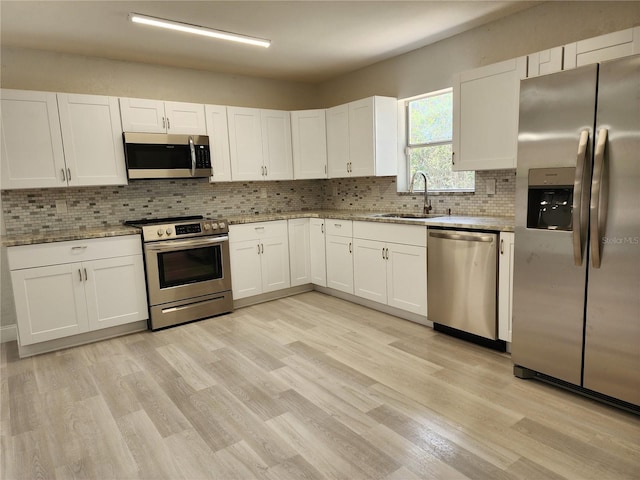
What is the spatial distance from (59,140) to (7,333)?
1803 millimetres

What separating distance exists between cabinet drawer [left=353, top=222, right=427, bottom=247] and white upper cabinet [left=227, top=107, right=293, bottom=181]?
4.30ft

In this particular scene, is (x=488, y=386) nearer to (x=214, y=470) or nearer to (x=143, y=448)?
(x=214, y=470)

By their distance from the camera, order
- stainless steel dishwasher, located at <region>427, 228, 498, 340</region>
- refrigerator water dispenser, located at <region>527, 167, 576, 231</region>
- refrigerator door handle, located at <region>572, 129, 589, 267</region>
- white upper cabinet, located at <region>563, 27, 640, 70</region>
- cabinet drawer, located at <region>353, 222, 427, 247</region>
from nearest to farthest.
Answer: refrigerator door handle, located at <region>572, 129, 589, 267</region>
refrigerator water dispenser, located at <region>527, 167, 576, 231</region>
white upper cabinet, located at <region>563, 27, 640, 70</region>
stainless steel dishwasher, located at <region>427, 228, 498, 340</region>
cabinet drawer, located at <region>353, 222, 427, 247</region>

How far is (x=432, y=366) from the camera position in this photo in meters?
2.84

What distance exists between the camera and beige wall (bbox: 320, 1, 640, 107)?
2.85 metres

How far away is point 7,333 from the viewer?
3.68 m

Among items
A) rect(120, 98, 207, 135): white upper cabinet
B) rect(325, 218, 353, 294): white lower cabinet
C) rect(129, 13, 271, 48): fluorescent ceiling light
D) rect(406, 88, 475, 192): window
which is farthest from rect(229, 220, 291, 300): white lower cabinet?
rect(129, 13, 271, 48): fluorescent ceiling light

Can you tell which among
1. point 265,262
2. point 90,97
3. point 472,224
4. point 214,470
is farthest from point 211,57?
point 214,470

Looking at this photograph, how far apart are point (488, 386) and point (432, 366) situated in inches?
15.7

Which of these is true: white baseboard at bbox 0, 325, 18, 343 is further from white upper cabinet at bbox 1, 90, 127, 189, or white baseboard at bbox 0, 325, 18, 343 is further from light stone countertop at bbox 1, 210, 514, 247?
white upper cabinet at bbox 1, 90, 127, 189

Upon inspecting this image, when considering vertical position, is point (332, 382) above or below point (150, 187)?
below

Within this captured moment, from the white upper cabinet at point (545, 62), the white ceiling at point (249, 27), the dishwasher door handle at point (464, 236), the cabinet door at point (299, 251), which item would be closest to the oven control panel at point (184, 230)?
the cabinet door at point (299, 251)

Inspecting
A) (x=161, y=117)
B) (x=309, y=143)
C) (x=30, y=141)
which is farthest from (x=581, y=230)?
(x=30, y=141)

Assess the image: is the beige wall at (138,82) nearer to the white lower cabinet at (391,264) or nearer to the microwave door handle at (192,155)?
the microwave door handle at (192,155)
